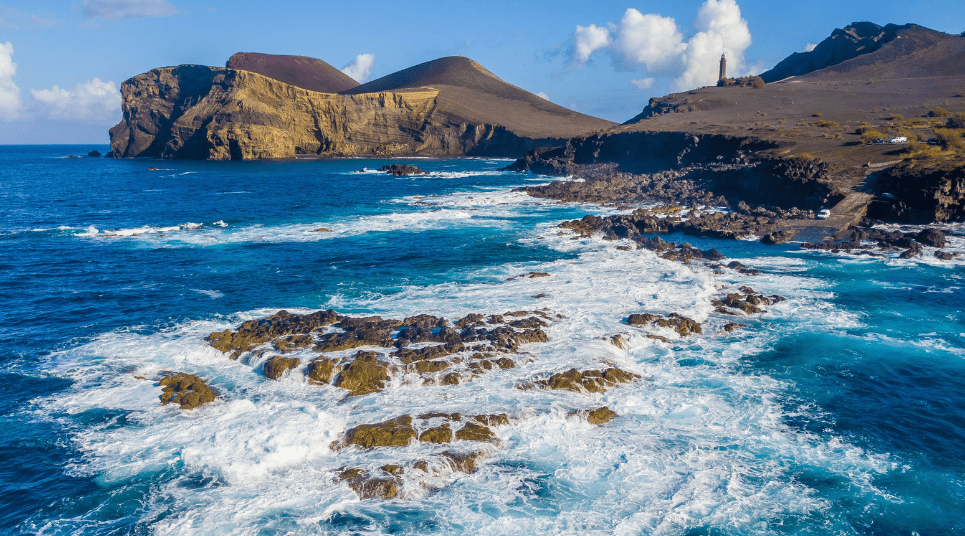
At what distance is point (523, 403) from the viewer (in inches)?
647

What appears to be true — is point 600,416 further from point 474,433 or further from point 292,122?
point 292,122

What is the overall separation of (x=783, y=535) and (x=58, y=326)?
27519 millimetres

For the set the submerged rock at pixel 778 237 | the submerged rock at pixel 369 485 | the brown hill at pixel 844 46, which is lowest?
the submerged rock at pixel 369 485

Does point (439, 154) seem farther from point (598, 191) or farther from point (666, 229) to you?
point (666, 229)

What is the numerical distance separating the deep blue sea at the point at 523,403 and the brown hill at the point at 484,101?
353ft

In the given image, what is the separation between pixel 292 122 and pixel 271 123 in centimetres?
627

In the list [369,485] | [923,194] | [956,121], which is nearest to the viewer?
[369,485]

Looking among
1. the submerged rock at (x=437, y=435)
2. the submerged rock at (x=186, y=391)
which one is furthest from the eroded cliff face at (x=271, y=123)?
the submerged rock at (x=437, y=435)

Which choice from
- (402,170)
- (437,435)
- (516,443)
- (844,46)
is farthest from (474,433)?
(844,46)

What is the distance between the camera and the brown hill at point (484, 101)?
143375 mm

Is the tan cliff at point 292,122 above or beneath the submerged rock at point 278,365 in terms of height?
above

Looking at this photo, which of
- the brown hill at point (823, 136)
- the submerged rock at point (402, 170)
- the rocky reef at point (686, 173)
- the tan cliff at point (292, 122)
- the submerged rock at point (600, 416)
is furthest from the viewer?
the tan cliff at point (292, 122)

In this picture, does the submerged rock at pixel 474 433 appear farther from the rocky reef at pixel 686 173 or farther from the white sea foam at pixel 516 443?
the rocky reef at pixel 686 173

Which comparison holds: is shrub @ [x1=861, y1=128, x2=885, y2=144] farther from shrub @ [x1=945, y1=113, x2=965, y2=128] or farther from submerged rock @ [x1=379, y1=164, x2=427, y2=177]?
submerged rock @ [x1=379, y1=164, x2=427, y2=177]
